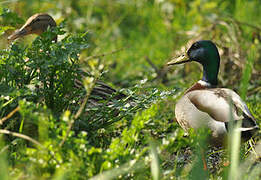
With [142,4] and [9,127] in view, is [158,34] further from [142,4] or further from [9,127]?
[9,127]

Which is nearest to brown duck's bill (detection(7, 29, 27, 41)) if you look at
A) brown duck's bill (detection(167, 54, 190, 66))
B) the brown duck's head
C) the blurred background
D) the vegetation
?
the brown duck's head

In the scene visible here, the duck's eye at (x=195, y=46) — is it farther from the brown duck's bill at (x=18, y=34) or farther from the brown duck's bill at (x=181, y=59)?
the brown duck's bill at (x=18, y=34)

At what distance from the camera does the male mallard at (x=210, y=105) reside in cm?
300

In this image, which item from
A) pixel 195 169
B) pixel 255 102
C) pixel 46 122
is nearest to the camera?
pixel 195 169

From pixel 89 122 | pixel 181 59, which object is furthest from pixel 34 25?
pixel 89 122

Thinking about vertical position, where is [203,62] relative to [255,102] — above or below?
above

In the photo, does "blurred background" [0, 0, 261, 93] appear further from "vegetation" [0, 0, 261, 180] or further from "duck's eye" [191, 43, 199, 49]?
"duck's eye" [191, 43, 199, 49]

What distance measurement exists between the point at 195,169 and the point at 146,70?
330 centimetres

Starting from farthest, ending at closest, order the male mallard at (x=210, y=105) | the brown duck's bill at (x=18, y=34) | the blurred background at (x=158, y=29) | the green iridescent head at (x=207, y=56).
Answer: the blurred background at (x=158, y=29)
the brown duck's bill at (x=18, y=34)
the green iridescent head at (x=207, y=56)
the male mallard at (x=210, y=105)

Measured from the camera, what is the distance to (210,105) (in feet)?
10.3

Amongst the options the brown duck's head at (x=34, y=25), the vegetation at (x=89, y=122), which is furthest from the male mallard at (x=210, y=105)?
the brown duck's head at (x=34, y=25)

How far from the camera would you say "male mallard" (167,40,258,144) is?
3.00m

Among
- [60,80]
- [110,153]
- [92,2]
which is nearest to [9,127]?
[60,80]

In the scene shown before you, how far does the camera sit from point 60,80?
9.61 feet
